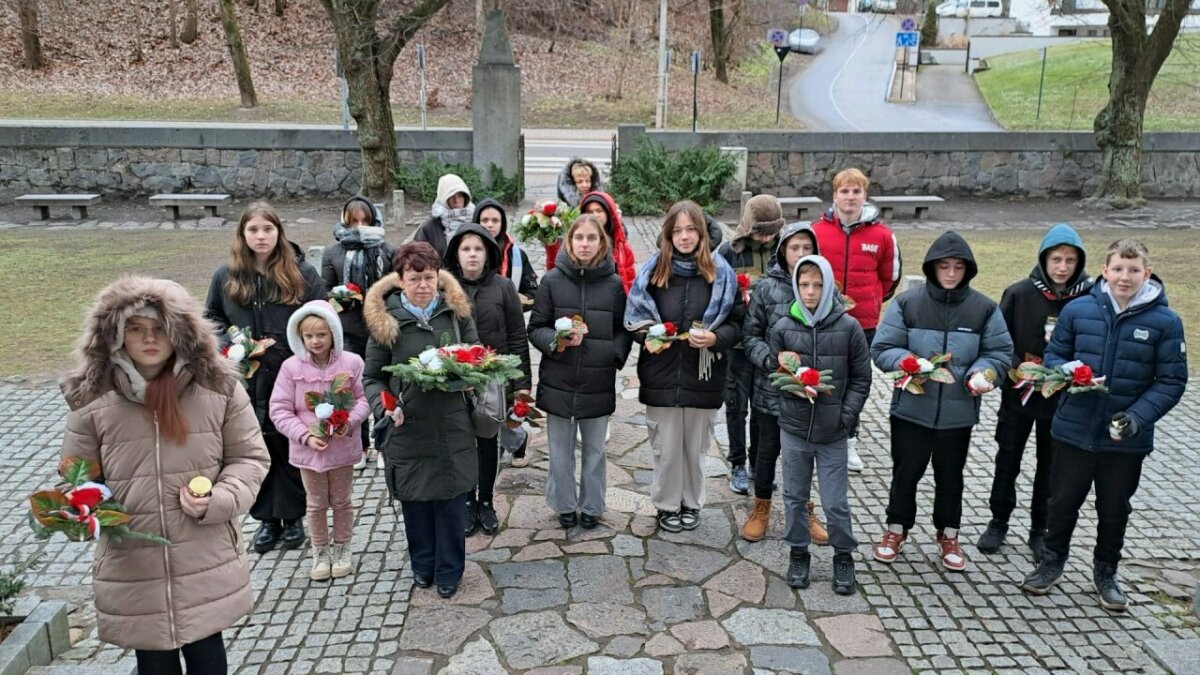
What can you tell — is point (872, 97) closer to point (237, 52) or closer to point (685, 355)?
point (237, 52)

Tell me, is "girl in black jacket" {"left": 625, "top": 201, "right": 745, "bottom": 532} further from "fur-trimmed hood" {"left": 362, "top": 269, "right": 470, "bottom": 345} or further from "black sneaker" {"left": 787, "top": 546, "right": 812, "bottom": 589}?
"fur-trimmed hood" {"left": 362, "top": 269, "right": 470, "bottom": 345}

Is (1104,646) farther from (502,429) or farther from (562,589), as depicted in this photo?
(502,429)

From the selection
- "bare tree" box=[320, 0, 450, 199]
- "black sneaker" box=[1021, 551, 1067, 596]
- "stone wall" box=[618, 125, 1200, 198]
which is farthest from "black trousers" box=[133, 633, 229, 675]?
"stone wall" box=[618, 125, 1200, 198]

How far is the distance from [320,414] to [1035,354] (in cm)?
386

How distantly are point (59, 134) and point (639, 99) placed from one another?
68.8ft

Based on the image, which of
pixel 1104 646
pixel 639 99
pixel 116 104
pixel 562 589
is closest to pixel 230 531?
pixel 562 589

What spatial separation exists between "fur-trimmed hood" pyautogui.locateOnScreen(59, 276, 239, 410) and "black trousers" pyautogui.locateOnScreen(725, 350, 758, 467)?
3303mm

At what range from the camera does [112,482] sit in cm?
355

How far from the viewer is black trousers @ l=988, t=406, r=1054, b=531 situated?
557cm

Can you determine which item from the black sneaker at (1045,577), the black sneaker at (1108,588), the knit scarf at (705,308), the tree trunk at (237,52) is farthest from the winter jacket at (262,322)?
the tree trunk at (237,52)

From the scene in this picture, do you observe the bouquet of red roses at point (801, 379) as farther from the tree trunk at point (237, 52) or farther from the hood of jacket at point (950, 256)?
the tree trunk at point (237, 52)

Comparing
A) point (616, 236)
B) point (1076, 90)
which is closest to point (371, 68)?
point (616, 236)

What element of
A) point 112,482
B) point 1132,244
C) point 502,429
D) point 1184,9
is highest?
point 1184,9

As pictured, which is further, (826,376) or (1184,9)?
(1184,9)
